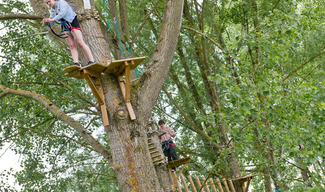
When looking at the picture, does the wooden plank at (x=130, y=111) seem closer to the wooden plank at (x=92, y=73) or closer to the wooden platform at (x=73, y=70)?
the wooden plank at (x=92, y=73)

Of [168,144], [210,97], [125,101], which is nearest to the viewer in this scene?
[125,101]

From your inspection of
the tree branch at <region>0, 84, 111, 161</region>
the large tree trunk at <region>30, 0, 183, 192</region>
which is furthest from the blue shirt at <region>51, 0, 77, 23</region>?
the tree branch at <region>0, 84, 111, 161</region>

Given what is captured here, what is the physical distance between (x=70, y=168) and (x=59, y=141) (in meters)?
0.74

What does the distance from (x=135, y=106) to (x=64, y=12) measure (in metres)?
1.23

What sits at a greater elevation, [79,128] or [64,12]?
[64,12]

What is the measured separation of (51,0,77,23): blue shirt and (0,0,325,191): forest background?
0.97 m

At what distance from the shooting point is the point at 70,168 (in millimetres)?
8383

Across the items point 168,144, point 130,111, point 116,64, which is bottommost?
point 130,111

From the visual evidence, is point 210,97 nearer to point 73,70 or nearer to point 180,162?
point 180,162

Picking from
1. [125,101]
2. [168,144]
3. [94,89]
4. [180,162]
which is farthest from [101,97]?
[168,144]

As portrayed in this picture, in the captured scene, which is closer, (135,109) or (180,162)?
(135,109)

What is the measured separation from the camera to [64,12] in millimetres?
3803

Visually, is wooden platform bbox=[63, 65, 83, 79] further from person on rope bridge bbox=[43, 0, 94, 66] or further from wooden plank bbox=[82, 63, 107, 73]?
person on rope bridge bbox=[43, 0, 94, 66]

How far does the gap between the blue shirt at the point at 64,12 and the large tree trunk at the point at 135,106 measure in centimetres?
22
